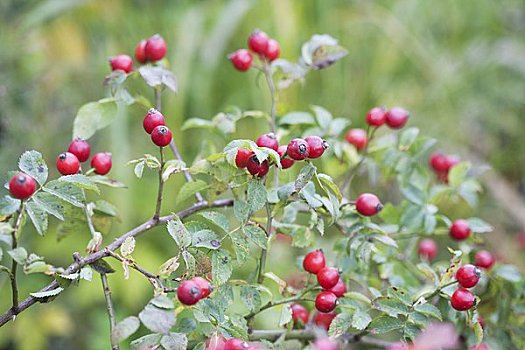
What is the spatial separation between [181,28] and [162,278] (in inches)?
68.2

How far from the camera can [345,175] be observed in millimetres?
1056

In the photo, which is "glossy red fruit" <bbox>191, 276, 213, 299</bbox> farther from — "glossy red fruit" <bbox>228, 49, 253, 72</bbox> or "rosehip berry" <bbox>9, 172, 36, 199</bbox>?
"glossy red fruit" <bbox>228, 49, 253, 72</bbox>

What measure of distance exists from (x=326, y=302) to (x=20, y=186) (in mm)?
341

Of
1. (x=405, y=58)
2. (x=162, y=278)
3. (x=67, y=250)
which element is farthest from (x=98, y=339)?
(x=405, y=58)

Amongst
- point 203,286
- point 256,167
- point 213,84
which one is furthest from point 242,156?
point 213,84

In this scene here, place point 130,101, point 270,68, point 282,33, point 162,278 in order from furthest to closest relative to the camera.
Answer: point 282,33 < point 270,68 < point 130,101 < point 162,278

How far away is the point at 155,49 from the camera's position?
886 millimetres

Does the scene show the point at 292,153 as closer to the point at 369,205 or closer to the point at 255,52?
the point at 369,205

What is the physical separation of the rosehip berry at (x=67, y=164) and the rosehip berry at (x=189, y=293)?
0.20m

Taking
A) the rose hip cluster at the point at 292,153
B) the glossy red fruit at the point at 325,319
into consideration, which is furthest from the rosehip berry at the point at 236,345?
the glossy red fruit at the point at 325,319

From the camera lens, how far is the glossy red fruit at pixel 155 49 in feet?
2.91

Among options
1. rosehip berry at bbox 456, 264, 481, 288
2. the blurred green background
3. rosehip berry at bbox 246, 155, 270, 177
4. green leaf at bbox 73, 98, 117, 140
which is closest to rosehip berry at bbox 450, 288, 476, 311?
rosehip berry at bbox 456, 264, 481, 288

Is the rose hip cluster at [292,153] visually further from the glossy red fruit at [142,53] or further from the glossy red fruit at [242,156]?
the glossy red fruit at [142,53]

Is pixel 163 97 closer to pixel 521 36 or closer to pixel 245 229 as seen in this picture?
pixel 521 36
